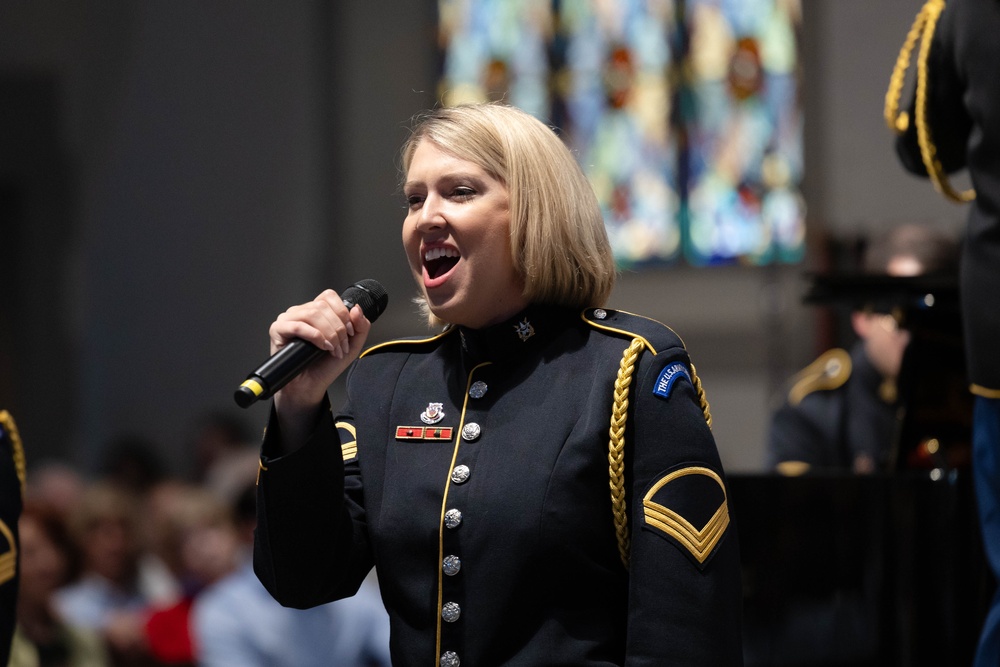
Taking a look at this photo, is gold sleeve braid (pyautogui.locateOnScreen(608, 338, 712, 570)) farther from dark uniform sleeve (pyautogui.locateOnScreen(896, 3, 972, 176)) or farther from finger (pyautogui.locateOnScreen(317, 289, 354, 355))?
dark uniform sleeve (pyautogui.locateOnScreen(896, 3, 972, 176))

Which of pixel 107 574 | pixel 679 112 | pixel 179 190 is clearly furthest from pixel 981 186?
A: pixel 179 190

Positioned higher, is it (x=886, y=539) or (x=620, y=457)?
(x=620, y=457)

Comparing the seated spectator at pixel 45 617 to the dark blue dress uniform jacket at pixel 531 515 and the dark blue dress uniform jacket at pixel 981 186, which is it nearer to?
the dark blue dress uniform jacket at pixel 531 515

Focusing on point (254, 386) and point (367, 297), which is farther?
point (367, 297)

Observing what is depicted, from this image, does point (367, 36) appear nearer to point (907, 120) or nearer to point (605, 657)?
point (907, 120)

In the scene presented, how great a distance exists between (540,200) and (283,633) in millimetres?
3069

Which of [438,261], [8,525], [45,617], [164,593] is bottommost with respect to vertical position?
[164,593]

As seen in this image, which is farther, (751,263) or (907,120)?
(751,263)

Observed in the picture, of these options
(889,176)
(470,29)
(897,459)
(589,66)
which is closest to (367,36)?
(470,29)

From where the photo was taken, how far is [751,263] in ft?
29.7

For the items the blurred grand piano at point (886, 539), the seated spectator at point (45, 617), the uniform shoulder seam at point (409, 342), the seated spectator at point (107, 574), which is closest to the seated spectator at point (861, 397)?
the blurred grand piano at point (886, 539)

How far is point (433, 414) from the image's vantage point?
6.72 feet

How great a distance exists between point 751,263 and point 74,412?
4.73 m

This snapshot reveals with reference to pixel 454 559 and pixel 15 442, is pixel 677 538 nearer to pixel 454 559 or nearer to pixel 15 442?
pixel 454 559
